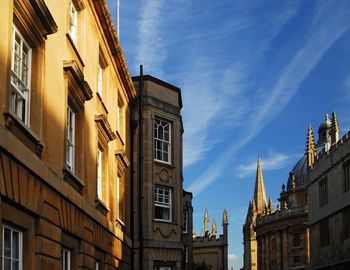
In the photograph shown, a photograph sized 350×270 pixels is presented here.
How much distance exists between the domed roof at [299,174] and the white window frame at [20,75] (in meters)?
114

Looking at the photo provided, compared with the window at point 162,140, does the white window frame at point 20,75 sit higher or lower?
lower


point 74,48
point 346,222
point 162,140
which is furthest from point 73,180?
point 346,222

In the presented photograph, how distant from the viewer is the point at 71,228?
51.0 feet

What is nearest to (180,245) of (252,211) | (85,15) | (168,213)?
(168,213)

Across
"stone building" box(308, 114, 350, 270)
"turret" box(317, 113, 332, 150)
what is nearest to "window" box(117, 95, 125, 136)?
"stone building" box(308, 114, 350, 270)

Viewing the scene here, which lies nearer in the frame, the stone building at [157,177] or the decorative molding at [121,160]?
the decorative molding at [121,160]

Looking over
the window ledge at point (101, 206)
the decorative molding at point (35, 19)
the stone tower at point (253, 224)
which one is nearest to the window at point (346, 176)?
the window ledge at point (101, 206)

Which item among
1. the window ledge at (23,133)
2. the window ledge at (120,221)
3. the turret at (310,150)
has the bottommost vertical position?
the window ledge at (120,221)

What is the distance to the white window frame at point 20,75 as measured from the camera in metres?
12.0

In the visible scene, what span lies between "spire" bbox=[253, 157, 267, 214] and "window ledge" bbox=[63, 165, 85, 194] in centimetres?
12678

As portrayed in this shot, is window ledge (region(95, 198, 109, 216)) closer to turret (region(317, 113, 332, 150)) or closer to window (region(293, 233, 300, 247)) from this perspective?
window (region(293, 233, 300, 247))

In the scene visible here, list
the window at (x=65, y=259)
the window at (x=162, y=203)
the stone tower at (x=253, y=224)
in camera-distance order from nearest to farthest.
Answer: the window at (x=65, y=259), the window at (x=162, y=203), the stone tower at (x=253, y=224)

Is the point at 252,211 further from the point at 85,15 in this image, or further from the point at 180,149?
the point at 85,15

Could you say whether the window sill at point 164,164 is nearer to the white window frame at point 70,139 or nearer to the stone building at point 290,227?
the white window frame at point 70,139
